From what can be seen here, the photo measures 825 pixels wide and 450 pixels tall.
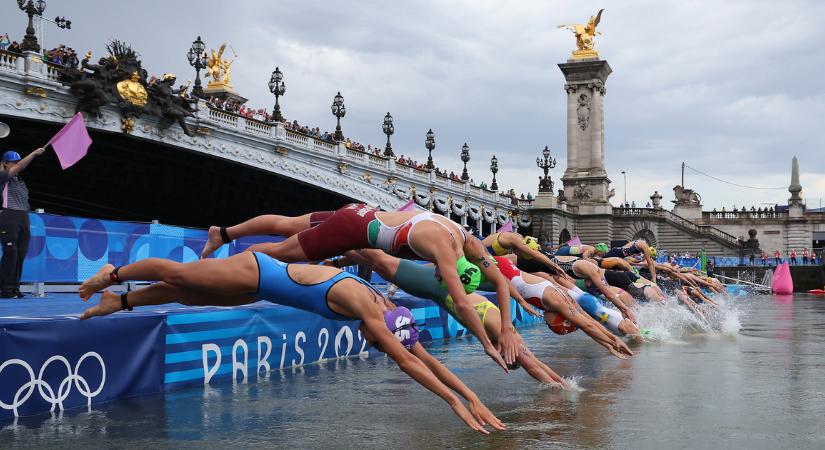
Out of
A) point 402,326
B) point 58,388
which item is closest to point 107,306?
point 58,388

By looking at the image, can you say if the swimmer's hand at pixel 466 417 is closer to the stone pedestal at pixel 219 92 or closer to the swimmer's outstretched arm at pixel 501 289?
the swimmer's outstretched arm at pixel 501 289

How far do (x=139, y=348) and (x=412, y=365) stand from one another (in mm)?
3790

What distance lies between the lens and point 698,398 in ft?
28.8

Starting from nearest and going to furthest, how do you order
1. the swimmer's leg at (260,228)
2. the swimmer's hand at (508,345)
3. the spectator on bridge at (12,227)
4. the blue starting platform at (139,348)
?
the blue starting platform at (139,348) < the swimmer's hand at (508,345) < the swimmer's leg at (260,228) < the spectator on bridge at (12,227)

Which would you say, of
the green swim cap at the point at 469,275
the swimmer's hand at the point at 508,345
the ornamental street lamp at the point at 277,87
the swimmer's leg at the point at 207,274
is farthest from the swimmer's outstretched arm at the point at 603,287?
the ornamental street lamp at the point at 277,87

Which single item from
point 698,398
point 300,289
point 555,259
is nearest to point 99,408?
point 300,289

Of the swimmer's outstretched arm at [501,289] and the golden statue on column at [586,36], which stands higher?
the golden statue on column at [586,36]

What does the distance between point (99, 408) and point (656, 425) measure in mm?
5194

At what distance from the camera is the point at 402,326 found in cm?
697

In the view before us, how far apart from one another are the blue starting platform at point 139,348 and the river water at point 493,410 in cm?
24

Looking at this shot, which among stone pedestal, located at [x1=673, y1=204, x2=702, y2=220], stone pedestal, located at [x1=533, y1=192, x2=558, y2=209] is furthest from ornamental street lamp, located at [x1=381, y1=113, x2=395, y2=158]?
stone pedestal, located at [x1=673, y1=204, x2=702, y2=220]

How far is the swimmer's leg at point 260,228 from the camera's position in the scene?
8.89 meters

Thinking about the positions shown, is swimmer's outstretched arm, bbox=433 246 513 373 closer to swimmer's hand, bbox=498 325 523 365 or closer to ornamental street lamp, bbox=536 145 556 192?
→ swimmer's hand, bbox=498 325 523 365

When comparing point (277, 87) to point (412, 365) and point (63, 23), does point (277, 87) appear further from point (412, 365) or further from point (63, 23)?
point (412, 365)
